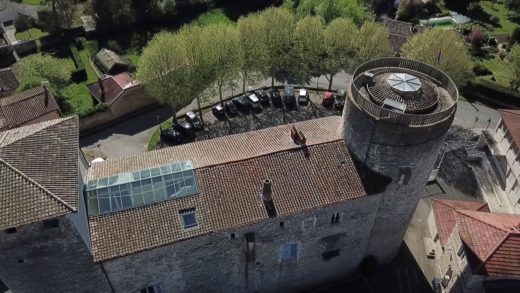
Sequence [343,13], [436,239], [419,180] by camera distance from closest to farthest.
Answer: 1. [419,180]
2. [436,239]
3. [343,13]

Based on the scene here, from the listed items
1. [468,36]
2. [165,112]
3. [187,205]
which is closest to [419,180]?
[187,205]

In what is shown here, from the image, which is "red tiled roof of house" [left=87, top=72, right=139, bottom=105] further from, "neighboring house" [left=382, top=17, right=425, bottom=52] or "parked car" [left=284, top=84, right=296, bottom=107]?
"neighboring house" [left=382, top=17, right=425, bottom=52]

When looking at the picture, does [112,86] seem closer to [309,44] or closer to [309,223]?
[309,44]

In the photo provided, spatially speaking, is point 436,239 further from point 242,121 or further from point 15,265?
point 15,265

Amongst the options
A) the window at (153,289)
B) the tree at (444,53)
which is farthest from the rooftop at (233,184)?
the tree at (444,53)

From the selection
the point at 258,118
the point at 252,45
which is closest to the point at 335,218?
the point at 258,118

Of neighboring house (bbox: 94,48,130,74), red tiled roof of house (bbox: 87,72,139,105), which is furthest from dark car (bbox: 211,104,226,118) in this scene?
neighboring house (bbox: 94,48,130,74)

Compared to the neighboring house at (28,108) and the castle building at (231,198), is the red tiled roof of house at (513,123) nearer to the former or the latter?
the castle building at (231,198)

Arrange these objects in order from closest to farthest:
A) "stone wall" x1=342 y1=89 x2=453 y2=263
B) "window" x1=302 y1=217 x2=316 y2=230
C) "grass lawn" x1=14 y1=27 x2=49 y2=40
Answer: "stone wall" x1=342 y1=89 x2=453 y2=263
"window" x1=302 y1=217 x2=316 y2=230
"grass lawn" x1=14 y1=27 x2=49 y2=40
